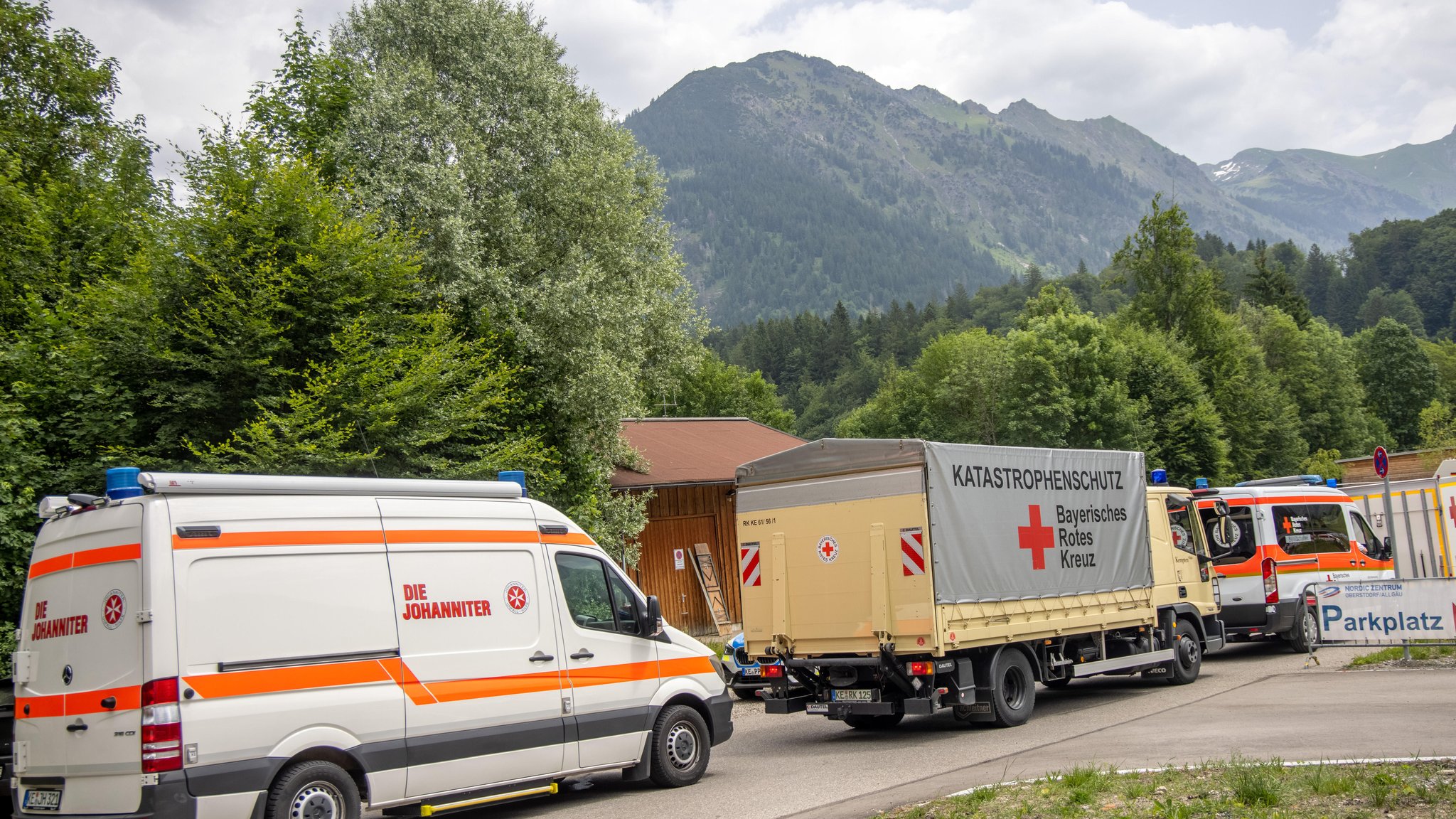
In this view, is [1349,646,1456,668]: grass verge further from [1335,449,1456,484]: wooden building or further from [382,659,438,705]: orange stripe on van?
[1335,449,1456,484]: wooden building

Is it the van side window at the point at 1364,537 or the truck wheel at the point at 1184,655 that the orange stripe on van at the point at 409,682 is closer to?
the truck wheel at the point at 1184,655

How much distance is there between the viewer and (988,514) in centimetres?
1179

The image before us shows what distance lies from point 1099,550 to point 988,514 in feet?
8.12

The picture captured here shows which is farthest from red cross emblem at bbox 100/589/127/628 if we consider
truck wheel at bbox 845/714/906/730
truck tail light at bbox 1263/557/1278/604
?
truck tail light at bbox 1263/557/1278/604

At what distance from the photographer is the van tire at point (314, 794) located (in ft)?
23.1

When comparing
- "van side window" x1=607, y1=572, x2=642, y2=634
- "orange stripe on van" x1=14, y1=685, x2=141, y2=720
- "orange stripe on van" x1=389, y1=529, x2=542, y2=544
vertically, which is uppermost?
"orange stripe on van" x1=389, y1=529, x2=542, y2=544

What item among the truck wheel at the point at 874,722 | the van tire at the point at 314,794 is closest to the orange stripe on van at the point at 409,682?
the van tire at the point at 314,794

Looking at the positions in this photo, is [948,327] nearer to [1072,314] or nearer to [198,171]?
[1072,314]

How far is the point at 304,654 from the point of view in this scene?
24.2ft

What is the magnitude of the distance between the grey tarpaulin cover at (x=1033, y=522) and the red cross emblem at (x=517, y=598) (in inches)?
166

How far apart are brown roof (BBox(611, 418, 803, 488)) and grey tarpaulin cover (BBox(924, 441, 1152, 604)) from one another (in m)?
11.6

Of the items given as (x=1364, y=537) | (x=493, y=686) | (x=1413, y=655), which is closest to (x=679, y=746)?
(x=493, y=686)

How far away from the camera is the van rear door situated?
6.71 m

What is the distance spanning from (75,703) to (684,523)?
67.0ft
